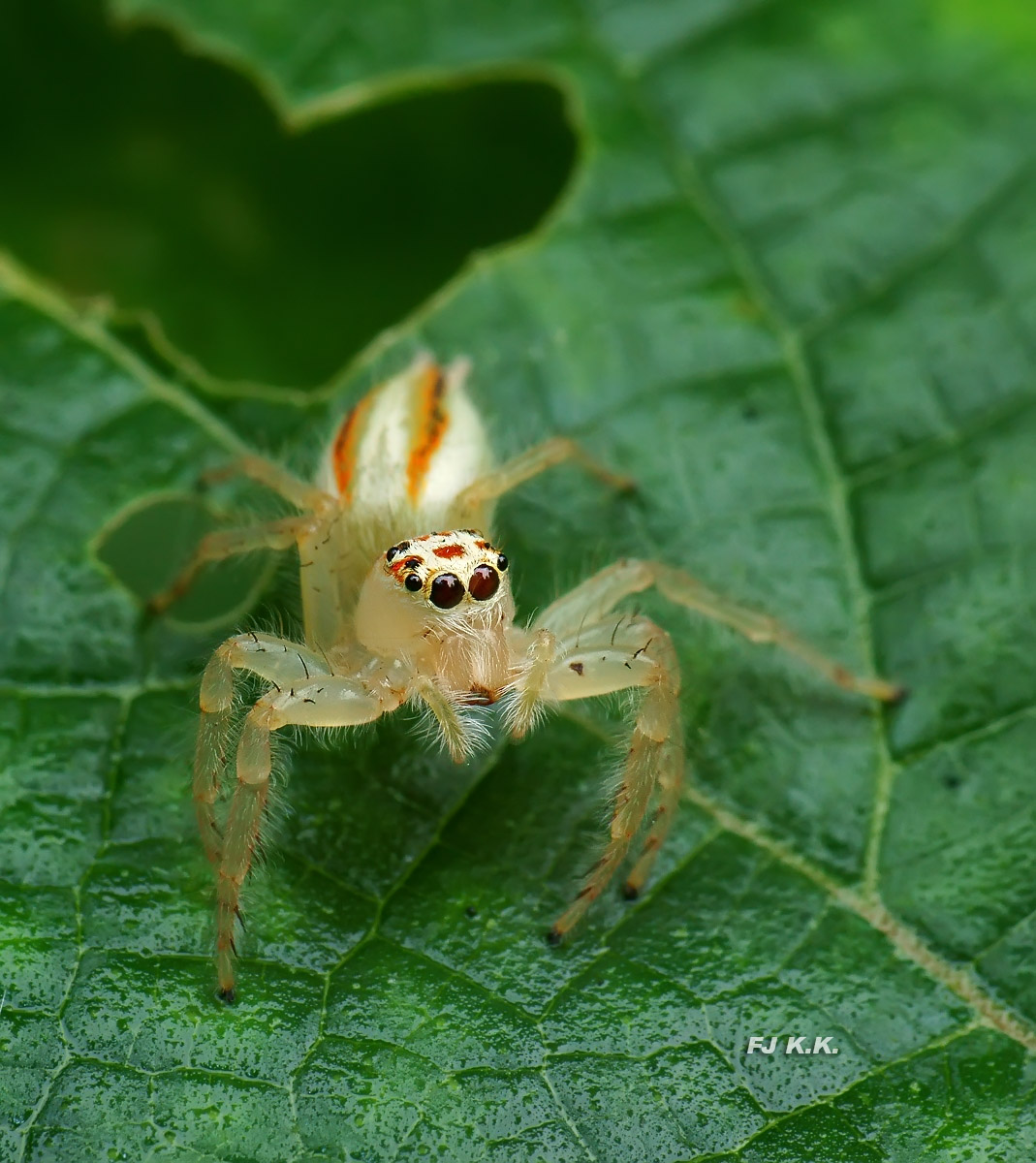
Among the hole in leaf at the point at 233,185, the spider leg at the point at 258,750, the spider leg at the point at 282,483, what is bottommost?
the spider leg at the point at 258,750

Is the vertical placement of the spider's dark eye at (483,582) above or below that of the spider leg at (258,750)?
above

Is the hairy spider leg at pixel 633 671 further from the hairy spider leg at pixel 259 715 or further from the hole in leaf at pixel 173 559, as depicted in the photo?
the hole in leaf at pixel 173 559

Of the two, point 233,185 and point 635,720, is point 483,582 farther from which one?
point 233,185

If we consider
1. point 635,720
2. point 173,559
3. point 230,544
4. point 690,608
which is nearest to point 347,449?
point 230,544

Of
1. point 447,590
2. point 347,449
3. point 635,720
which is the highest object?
point 347,449

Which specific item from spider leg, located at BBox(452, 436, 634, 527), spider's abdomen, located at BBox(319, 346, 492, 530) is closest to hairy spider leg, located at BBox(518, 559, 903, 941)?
spider leg, located at BBox(452, 436, 634, 527)

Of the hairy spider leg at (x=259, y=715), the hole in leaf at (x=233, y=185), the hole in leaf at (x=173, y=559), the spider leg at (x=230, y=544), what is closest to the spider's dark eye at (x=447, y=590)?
the hairy spider leg at (x=259, y=715)

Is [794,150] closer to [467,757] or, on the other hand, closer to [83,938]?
[467,757]
